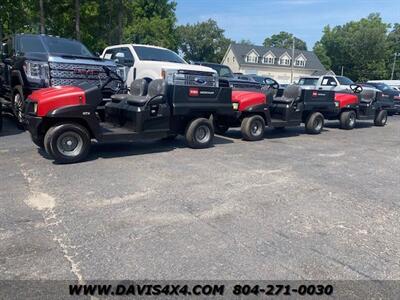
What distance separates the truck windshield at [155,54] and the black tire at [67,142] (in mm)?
5416

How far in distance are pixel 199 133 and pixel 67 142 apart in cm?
293

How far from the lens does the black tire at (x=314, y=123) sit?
37.8ft

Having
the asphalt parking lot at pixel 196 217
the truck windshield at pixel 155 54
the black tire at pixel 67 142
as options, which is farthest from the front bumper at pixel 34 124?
the truck windshield at pixel 155 54

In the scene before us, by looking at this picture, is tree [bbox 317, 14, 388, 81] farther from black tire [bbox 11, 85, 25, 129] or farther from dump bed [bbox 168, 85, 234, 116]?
black tire [bbox 11, 85, 25, 129]

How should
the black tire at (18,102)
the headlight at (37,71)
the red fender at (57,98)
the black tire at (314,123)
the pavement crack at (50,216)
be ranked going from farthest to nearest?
the black tire at (314,123) < the black tire at (18,102) < the headlight at (37,71) < the red fender at (57,98) < the pavement crack at (50,216)

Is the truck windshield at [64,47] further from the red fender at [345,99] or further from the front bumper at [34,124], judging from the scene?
the red fender at [345,99]

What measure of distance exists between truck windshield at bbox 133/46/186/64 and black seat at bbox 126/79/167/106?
13.2ft

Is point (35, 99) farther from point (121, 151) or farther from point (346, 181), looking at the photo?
point (346, 181)

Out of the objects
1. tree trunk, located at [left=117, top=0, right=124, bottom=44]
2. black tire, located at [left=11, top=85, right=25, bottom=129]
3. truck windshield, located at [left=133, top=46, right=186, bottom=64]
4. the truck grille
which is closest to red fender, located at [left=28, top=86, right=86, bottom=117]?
the truck grille

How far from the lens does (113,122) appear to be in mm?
8008

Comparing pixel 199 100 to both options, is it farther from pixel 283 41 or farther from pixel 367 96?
pixel 283 41

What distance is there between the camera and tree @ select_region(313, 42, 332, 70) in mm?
78750

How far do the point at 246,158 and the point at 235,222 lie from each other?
11.3 feet

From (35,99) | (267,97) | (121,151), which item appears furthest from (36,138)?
(267,97)
